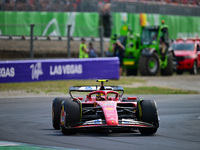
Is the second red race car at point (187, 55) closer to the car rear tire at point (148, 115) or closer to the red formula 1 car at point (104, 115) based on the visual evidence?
the red formula 1 car at point (104, 115)

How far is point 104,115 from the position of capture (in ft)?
29.6

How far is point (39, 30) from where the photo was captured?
22.4 m

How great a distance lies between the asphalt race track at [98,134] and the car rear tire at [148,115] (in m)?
0.15

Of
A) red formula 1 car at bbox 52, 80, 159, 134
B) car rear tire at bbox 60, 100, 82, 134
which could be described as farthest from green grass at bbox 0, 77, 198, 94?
car rear tire at bbox 60, 100, 82, 134

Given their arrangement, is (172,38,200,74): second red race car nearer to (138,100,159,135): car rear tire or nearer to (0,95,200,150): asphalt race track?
(0,95,200,150): asphalt race track

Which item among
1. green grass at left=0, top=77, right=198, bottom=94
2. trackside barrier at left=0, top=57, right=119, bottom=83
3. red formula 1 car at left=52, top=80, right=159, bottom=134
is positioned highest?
red formula 1 car at left=52, top=80, right=159, bottom=134

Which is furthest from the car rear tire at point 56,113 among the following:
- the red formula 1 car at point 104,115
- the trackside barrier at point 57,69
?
the trackside barrier at point 57,69

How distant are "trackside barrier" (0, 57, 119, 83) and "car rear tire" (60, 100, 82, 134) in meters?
10.6

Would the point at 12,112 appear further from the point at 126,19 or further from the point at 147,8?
the point at 147,8

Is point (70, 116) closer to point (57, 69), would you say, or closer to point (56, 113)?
point (56, 113)

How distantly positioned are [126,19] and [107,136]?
89.1ft

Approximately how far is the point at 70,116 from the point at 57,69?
1227 centimetres

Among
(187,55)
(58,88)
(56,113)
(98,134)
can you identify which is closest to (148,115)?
(98,134)

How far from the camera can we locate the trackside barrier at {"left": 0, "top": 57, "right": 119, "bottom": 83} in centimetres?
1991
